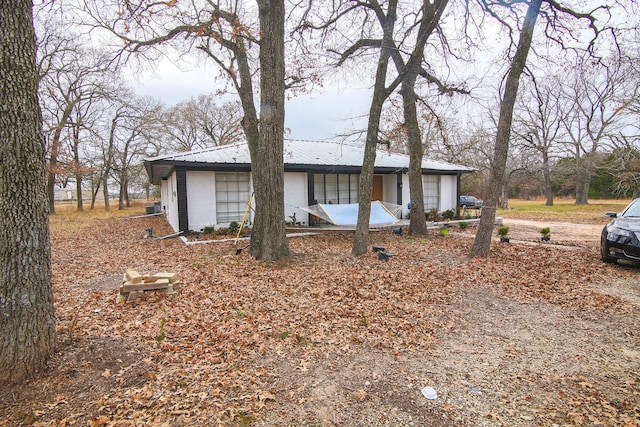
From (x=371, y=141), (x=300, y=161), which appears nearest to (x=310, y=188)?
(x=300, y=161)

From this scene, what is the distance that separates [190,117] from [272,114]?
81.9ft

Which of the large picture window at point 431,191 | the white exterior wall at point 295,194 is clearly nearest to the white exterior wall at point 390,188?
the large picture window at point 431,191

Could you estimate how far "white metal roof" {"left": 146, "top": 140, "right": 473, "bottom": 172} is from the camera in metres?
10.6

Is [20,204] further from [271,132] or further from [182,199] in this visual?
[182,199]

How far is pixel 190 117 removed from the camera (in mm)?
28438

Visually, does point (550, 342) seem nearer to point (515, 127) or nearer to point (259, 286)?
point (259, 286)

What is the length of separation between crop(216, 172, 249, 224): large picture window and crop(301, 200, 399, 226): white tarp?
8.70 feet

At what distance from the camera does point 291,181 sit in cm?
1212

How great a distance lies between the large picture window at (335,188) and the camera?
13.0 meters

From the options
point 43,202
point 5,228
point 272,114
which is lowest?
point 5,228

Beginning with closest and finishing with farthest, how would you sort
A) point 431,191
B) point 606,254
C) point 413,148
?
point 606,254, point 413,148, point 431,191

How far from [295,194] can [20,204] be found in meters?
9.85

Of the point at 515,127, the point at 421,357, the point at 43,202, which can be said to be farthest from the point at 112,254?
the point at 515,127

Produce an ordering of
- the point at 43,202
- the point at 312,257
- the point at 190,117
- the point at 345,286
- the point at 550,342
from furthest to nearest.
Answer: the point at 190,117, the point at 312,257, the point at 345,286, the point at 550,342, the point at 43,202
